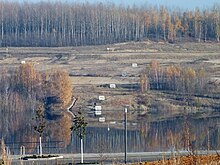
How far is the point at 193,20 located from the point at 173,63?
81.3 feet

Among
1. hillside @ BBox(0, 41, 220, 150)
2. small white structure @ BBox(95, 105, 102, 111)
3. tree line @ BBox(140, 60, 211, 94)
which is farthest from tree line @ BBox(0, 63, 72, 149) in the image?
tree line @ BBox(140, 60, 211, 94)

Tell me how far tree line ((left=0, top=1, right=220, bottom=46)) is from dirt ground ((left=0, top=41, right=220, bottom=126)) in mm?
5567

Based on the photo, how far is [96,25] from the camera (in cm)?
8981

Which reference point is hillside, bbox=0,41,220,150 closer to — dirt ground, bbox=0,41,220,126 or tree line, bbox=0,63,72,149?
dirt ground, bbox=0,41,220,126

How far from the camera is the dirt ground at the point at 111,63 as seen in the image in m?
56.6

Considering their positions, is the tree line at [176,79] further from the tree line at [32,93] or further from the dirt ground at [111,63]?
the tree line at [32,93]

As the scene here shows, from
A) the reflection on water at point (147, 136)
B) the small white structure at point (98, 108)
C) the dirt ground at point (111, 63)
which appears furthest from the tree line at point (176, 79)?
the reflection on water at point (147, 136)

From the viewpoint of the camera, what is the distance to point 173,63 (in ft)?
220

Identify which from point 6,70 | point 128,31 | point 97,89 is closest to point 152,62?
point 97,89

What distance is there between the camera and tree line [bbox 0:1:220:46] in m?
84.6

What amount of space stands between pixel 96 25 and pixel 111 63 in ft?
75.4

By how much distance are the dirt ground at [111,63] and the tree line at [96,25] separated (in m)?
5.57

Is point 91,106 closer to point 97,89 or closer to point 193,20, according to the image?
point 97,89

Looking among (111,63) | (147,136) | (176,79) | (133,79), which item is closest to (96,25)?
(111,63)
